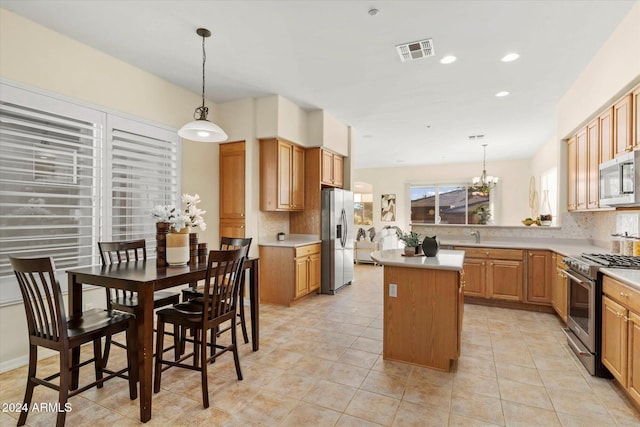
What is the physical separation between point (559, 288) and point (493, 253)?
0.86 meters

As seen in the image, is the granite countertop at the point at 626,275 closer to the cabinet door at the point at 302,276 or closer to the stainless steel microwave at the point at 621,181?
the stainless steel microwave at the point at 621,181

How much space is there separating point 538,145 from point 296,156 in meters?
5.84

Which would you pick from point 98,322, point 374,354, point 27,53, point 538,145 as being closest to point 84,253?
point 98,322

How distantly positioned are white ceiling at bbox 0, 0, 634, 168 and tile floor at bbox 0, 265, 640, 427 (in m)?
2.96

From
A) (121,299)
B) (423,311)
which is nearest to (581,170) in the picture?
(423,311)

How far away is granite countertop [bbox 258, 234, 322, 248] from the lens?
4847 mm

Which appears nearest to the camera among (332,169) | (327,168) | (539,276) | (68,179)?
(68,179)

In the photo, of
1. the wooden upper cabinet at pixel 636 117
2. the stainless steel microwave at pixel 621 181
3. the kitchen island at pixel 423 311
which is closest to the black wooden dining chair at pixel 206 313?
the kitchen island at pixel 423 311

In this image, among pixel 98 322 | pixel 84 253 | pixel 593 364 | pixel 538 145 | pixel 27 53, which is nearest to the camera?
pixel 98 322

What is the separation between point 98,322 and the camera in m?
2.19

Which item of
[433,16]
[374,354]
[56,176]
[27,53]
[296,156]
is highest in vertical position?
[433,16]

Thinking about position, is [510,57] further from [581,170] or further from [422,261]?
[422,261]

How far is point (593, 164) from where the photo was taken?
12.3ft

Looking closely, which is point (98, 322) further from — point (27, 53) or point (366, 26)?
point (366, 26)
